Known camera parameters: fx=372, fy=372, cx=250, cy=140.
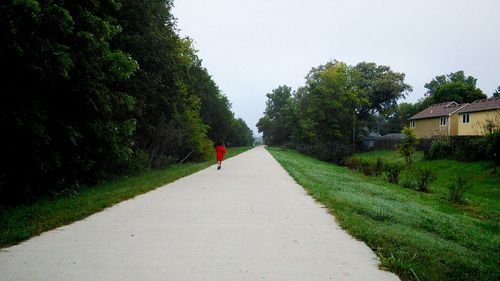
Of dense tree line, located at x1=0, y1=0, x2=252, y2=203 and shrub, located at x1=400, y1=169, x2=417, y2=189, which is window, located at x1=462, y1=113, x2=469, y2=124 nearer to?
shrub, located at x1=400, y1=169, x2=417, y2=189

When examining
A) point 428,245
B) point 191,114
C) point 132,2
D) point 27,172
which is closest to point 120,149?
point 27,172

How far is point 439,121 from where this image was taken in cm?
5534

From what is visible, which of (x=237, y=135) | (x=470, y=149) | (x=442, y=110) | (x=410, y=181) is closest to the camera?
(x=410, y=181)

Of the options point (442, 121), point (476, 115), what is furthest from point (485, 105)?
point (442, 121)

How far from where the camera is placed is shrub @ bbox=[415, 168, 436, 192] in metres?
17.9

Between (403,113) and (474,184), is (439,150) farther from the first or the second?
(403,113)

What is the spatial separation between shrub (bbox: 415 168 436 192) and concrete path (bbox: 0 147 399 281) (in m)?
11.5

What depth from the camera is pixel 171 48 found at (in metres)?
18.2

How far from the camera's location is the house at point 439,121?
5244 cm

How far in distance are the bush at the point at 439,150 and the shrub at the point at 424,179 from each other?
17.7 m

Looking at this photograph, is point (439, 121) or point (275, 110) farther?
point (275, 110)

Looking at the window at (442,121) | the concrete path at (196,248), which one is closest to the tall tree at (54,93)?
the concrete path at (196,248)

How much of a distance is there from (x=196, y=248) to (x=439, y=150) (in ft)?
114

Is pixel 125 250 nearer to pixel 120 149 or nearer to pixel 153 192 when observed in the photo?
pixel 153 192
